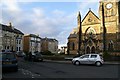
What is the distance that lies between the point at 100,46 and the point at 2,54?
42002mm

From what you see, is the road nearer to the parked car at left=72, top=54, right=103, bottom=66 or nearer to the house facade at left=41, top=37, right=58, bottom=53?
the parked car at left=72, top=54, right=103, bottom=66

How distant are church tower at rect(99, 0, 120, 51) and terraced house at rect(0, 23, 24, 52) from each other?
35731mm

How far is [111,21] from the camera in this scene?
55312mm

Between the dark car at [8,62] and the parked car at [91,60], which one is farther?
the parked car at [91,60]

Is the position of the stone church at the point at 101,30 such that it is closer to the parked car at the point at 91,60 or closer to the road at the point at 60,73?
the parked car at the point at 91,60

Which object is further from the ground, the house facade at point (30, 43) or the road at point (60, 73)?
the house facade at point (30, 43)

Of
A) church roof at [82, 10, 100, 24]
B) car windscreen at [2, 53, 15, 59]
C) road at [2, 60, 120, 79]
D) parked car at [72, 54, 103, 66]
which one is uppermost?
church roof at [82, 10, 100, 24]

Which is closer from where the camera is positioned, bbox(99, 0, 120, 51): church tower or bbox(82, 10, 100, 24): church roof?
bbox(99, 0, 120, 51): church tower

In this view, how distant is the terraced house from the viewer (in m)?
73.9

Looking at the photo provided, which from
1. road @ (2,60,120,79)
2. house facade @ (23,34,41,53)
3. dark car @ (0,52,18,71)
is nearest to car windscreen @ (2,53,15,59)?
dark car @ (0,52,18,71)

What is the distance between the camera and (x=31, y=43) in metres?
101

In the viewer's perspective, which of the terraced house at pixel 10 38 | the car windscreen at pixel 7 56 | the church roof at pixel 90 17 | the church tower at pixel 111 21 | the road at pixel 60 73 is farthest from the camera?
the terraced house at pixel 10 38

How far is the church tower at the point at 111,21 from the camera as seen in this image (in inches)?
2087

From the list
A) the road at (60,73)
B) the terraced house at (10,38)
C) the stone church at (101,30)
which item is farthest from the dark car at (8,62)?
the terraced house at (10,38)
